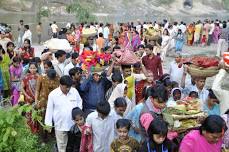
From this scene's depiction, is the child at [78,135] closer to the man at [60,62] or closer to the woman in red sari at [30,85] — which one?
the woman in red sari at [30,85]

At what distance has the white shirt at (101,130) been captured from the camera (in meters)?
5.38

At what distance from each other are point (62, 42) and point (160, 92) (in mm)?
4211

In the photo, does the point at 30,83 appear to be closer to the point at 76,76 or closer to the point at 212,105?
the point at 76,76

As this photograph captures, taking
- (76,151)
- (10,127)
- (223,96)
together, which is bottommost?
(76,151)

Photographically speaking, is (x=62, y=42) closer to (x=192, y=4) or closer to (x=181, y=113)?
(x=181, y=113)

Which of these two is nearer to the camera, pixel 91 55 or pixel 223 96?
pixel 223 96

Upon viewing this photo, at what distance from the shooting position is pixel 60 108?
6160 mm

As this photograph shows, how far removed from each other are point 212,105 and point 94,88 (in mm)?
1953

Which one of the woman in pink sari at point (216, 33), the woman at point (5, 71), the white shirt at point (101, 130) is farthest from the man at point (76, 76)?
the woman in pink sari at point (216, 33)

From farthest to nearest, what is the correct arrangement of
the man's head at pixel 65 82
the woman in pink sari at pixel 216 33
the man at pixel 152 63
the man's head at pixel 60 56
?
the woman in pink sari at pixel 216 33 < the man at pixel 152 63 < the man's head at pixel 60 56 < the man's head at pixel 65 82

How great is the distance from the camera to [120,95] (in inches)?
242

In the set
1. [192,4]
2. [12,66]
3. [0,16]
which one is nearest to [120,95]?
[12,66]

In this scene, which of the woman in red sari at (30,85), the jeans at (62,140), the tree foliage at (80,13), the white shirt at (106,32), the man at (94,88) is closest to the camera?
the jeans at (62,140)

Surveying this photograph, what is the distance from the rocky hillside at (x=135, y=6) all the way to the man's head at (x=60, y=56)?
20089 millimetres
